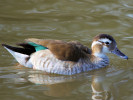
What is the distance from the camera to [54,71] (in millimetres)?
9625

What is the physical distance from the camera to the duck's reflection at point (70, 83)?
8.10 metres

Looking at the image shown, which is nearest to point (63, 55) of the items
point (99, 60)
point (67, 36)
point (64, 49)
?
point (64, 49)

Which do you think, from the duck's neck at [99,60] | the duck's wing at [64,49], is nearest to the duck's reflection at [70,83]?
the duck's neck at [99,60]

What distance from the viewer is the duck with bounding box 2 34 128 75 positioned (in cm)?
949

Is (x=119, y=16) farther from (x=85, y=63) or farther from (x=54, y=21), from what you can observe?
(x=85, y=63)

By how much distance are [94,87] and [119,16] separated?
562cm

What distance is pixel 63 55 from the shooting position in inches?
373

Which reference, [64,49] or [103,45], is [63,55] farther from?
[103,45]

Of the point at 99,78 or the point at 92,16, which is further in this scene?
the point at 92,16

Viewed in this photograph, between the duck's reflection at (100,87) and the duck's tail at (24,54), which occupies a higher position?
the duck's tail at (24,54)

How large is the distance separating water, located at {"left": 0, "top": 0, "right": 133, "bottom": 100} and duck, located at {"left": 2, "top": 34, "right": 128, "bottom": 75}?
222 mm

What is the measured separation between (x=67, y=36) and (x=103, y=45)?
231cm

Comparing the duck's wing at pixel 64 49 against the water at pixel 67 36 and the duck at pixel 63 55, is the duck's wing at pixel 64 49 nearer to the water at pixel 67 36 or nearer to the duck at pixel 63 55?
the duck at pixel 63 55

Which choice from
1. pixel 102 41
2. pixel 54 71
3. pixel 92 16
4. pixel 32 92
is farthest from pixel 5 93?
pixel 92 16
